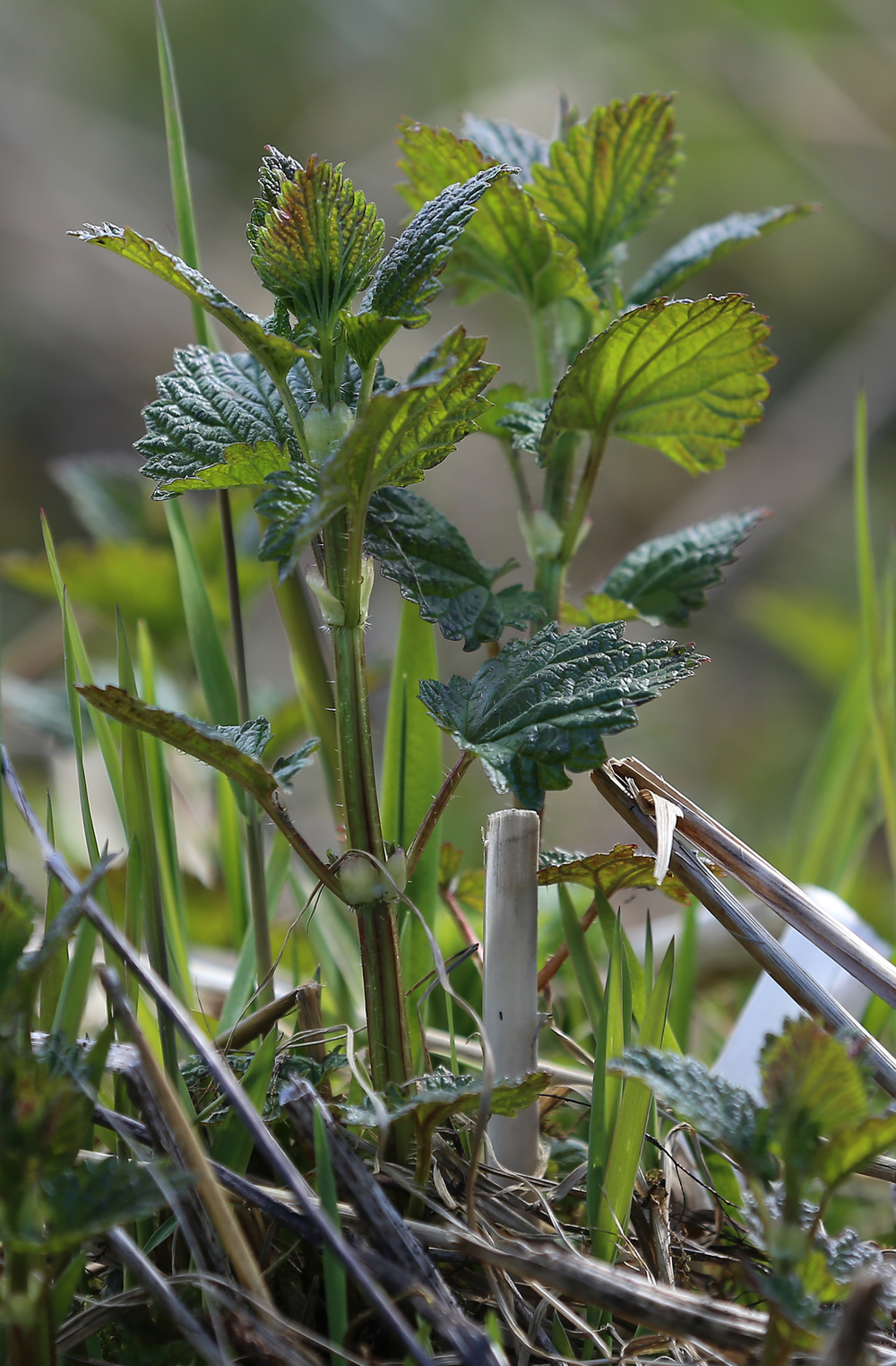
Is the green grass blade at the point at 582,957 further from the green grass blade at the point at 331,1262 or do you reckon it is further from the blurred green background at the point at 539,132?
the blurred green background at the point at 539,132

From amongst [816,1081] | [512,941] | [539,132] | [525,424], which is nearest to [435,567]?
[525,424]

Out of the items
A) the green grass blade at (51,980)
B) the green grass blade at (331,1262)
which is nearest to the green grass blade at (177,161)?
the green grass blade at (51,980)

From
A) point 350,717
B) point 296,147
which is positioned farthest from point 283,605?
point 296,147

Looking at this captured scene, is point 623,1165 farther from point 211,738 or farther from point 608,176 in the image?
point 608,176

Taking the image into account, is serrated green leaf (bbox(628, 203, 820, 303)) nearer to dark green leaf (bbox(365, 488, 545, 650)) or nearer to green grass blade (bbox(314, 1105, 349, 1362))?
dark green leaf (bbox(365, 488, 545, 650))

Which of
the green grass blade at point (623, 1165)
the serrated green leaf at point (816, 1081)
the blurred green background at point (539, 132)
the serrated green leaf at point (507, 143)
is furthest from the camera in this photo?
the blurred green background at point (539, 132)

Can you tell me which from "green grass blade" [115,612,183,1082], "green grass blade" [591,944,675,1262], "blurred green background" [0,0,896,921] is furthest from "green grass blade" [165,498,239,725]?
"blurred green background" [0,0,896,921]
